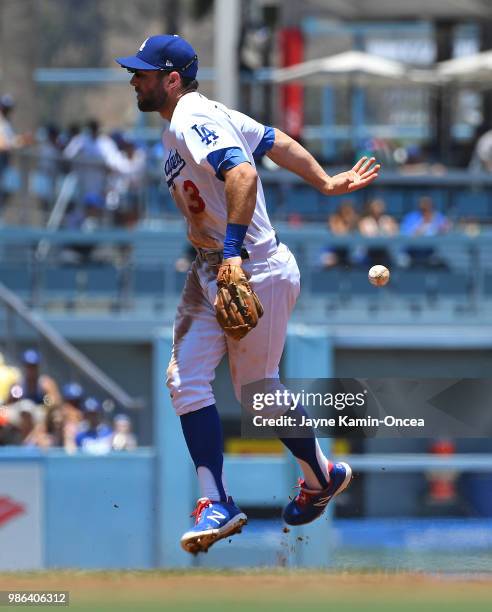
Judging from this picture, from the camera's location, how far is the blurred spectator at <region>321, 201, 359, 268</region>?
11773 mm

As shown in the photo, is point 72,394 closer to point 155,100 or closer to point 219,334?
point 219,334

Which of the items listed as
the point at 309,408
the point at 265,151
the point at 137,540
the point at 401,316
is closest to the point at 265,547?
the point at 137,540

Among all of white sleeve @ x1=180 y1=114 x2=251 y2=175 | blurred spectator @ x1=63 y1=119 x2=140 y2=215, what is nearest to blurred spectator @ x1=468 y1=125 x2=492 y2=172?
blurred spectator @ x1=63 y1=119 x2=140 y2=215

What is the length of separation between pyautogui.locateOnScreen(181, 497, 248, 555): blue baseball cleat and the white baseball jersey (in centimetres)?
104

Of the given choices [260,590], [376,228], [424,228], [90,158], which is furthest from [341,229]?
[260,590]

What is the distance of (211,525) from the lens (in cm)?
556

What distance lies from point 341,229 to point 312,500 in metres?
6.57

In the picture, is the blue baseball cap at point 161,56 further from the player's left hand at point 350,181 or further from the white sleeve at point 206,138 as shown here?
the player's left hand at point 350,181

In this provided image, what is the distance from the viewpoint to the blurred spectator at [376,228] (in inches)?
465

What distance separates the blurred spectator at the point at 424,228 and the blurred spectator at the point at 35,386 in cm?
352

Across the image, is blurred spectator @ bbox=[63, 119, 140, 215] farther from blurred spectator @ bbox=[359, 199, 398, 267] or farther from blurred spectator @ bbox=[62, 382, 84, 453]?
blurred spectator @ bbox=[62, 382, 84, 453]

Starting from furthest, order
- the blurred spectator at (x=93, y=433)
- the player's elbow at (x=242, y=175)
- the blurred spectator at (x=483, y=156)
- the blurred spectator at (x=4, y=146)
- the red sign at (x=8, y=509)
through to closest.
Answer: the blurred spectator at (x=483, y=156) → the blurred spectator at (x=4, y=146) → the blurred spectator at (x=93, y=433) → the red sign at (x=8, y=509) → the player's elbow at (x=242, y=175)

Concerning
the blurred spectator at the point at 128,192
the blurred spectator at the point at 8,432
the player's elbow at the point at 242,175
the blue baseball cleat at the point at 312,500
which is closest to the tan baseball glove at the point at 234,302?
the player's elbow at the point at 242,175

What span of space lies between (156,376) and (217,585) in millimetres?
2269
